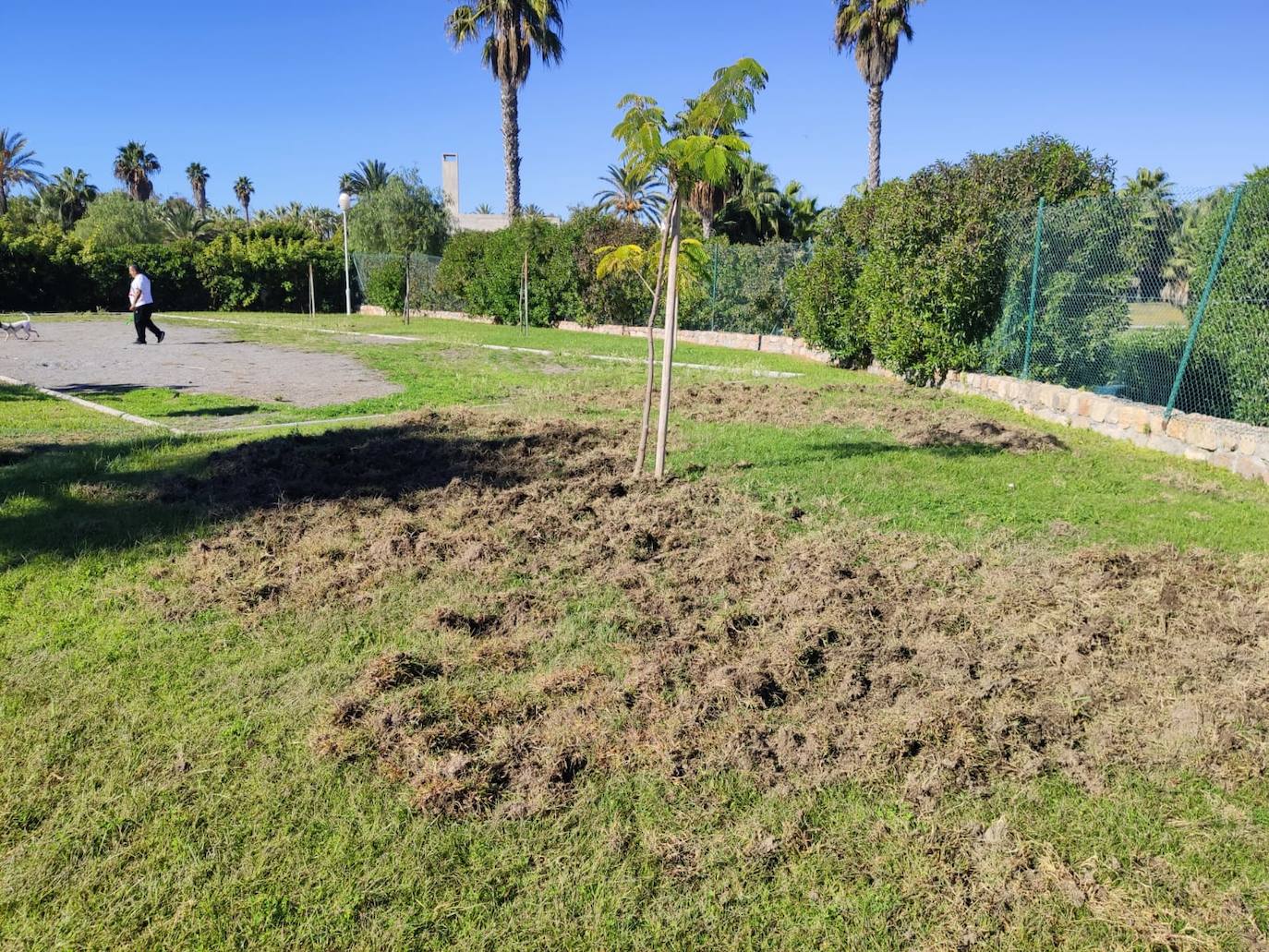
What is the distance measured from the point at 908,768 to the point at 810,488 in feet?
10.9

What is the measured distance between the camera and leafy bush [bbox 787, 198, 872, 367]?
43.8 ft

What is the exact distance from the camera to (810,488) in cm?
584

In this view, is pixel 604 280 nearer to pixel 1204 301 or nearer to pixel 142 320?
pixel 142 320

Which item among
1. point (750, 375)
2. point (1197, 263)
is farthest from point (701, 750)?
point (750, 375)

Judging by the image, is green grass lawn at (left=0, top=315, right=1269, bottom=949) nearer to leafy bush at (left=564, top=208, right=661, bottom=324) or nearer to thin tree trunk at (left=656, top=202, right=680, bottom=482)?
thin tree trunk at (left=656, top=202, right=680, bottom=482)

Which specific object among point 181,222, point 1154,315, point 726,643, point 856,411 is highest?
point 181,222

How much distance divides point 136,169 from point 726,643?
74311 mm

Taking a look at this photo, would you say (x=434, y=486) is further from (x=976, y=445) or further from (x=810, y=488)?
(x=976, y=445)

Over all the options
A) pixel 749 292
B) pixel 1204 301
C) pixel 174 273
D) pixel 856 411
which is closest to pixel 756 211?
pixel 749 292

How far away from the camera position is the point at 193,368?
12.7 metres

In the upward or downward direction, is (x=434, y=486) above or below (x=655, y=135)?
below

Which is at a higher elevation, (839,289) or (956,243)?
(956,243)

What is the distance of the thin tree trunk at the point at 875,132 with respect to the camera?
87.6 feet

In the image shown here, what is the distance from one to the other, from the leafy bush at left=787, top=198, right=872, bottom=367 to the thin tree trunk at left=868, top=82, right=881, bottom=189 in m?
14.0
